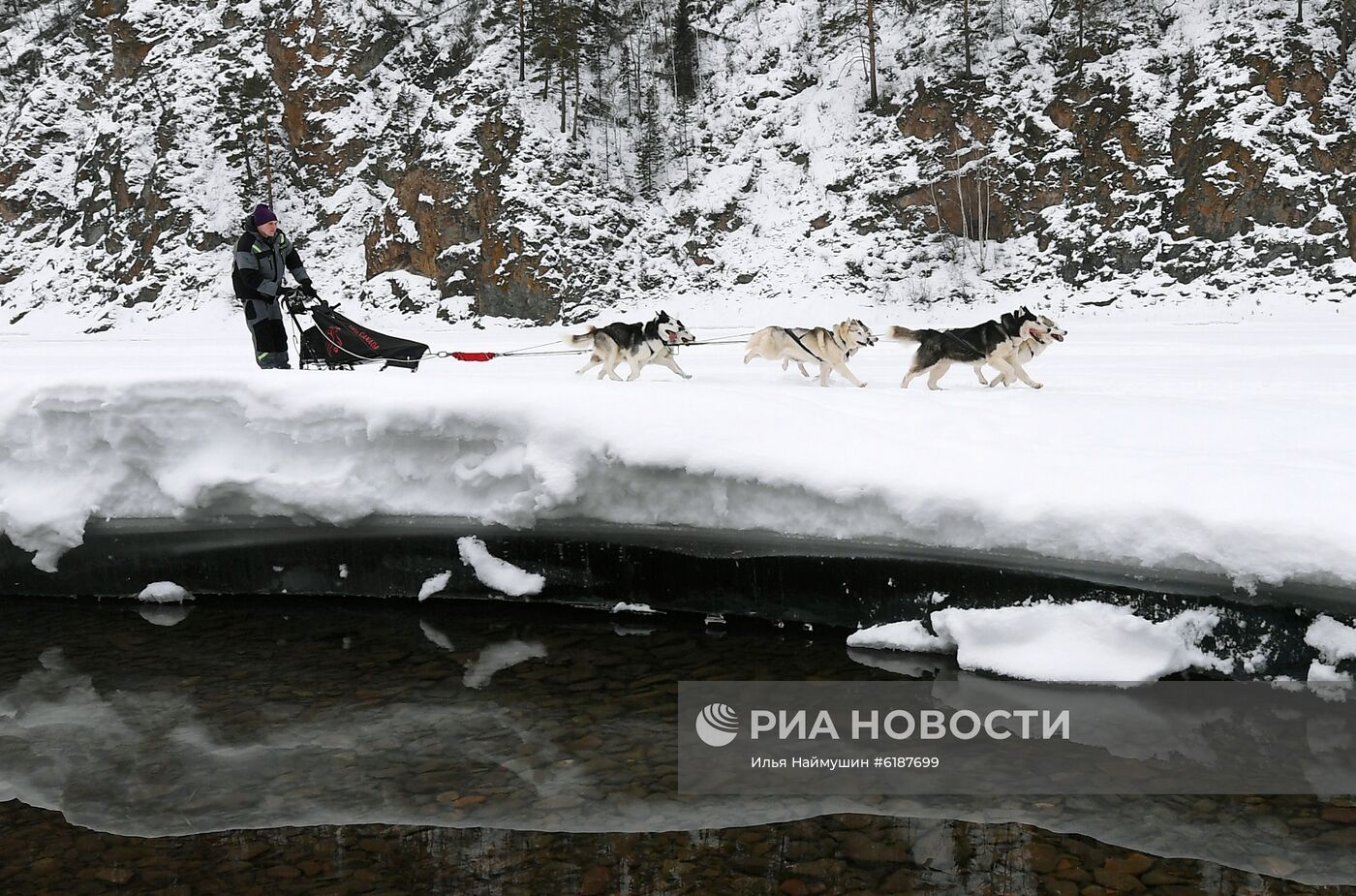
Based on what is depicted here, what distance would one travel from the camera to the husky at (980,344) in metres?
8.07

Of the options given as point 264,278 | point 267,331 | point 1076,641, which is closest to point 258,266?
point 264,278

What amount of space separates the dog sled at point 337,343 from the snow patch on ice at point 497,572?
109 inches

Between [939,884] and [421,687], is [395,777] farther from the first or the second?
[939,884]

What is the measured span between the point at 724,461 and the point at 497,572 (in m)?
1.64

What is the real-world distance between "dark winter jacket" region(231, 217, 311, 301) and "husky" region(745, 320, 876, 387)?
429 cm

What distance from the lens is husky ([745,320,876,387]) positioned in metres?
8.78

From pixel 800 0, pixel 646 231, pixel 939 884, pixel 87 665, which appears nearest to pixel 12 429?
pixel 87 665

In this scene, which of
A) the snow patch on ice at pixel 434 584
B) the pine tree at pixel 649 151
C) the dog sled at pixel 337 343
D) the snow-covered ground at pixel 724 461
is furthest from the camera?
the pine tree at pixel 649 151

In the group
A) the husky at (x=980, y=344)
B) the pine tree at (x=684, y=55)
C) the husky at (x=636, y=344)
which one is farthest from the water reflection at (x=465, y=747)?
the pine tree at (x=684, y=55)

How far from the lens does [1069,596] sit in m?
4.34

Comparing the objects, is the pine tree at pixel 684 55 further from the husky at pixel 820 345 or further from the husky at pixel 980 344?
the husky at pixel 980 344

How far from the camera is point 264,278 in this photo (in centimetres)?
767

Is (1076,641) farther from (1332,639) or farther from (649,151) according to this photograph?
(649,151)

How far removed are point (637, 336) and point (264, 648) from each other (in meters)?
5.11
